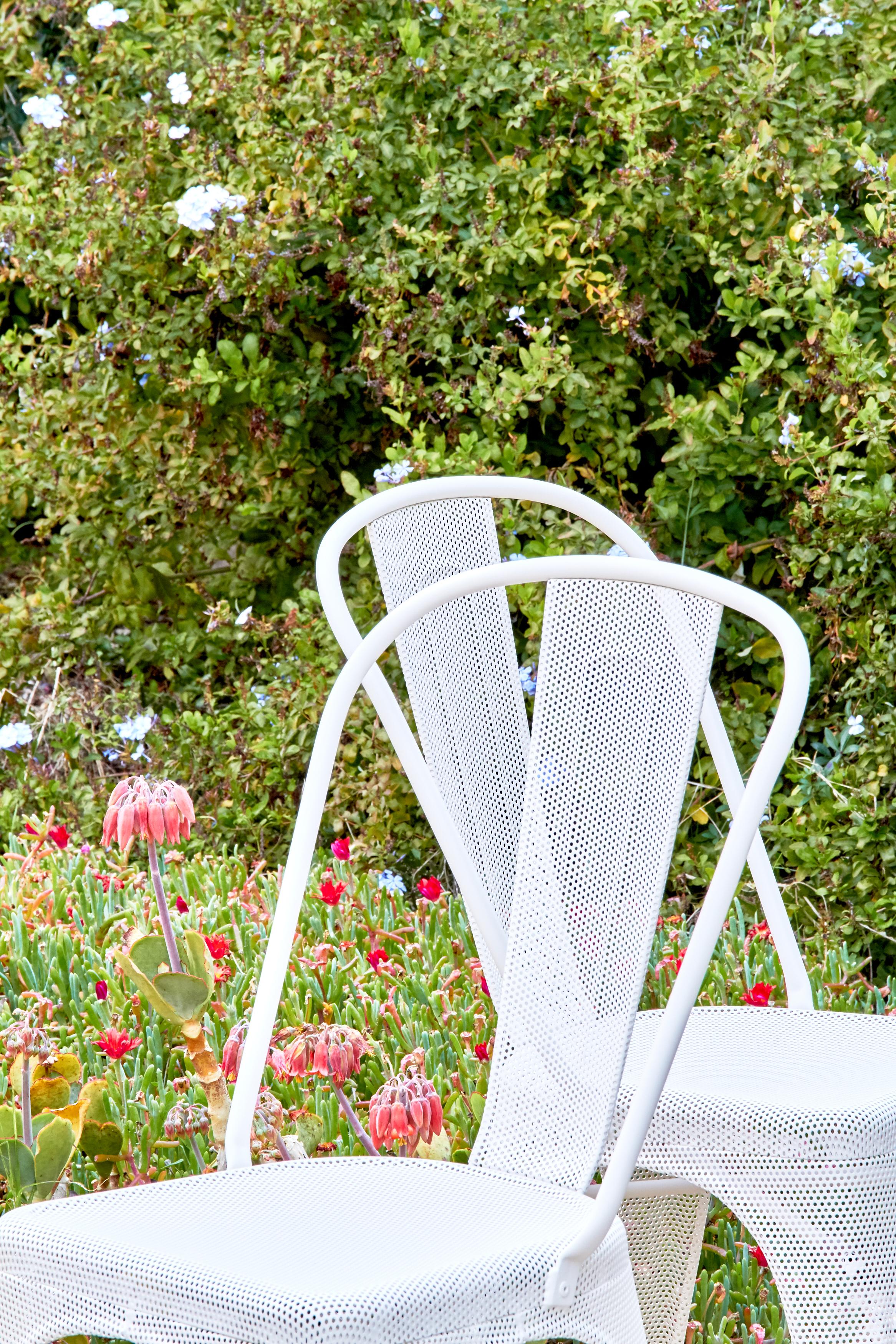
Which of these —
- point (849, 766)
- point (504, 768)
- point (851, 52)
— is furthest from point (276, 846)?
point (851, 52)

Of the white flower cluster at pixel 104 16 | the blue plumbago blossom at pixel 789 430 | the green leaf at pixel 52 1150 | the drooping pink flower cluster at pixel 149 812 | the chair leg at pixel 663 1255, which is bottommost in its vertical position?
the chair leg at pixel 663 1255

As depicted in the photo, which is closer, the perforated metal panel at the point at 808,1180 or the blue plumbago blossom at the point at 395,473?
the perforated metal panel at the point at 808,1180

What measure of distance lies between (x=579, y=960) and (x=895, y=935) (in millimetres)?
1818

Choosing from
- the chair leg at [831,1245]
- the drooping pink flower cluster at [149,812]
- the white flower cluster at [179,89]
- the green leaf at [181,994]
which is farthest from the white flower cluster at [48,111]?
the chair leg at [831,1245]

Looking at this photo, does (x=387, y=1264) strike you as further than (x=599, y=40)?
No

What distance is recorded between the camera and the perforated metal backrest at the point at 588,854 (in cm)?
146

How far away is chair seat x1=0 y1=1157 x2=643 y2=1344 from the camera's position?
1190 millimetres

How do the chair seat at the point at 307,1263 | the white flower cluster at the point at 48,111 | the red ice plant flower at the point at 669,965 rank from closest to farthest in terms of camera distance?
the chair seat at the point at 307,1263
the red ice plant flower at the point at 669,965
the white flower cluster at the point at 48,111

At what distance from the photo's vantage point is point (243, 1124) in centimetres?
153

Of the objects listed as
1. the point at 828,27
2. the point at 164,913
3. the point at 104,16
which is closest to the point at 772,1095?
the point at 164,913

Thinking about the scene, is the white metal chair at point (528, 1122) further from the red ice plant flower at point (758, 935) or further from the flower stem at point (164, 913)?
the red ice plant flower at point (758, 935)

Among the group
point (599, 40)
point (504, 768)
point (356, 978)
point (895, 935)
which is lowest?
point (895, 935)

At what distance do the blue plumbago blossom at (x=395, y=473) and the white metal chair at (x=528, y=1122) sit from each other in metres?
1.79

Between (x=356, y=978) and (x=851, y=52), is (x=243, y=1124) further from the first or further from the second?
(x=851, y=52)
